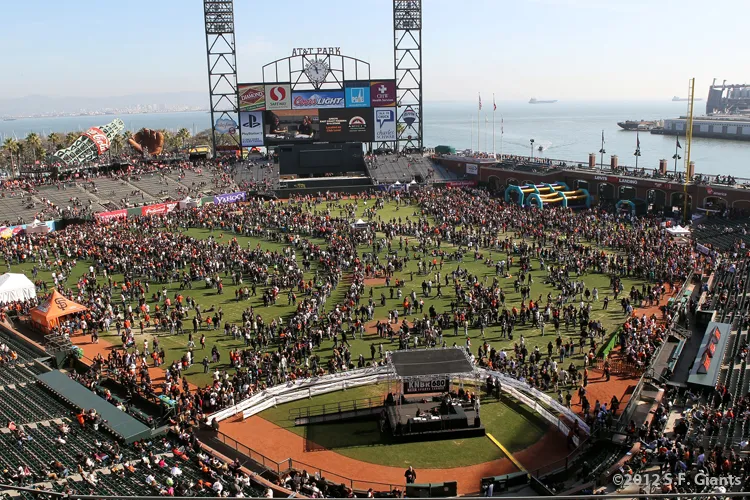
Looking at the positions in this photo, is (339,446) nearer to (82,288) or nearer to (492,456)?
(492,456)

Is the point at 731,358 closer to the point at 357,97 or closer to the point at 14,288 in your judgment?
the point at 14,288

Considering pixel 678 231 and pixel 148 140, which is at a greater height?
pixel 148 140

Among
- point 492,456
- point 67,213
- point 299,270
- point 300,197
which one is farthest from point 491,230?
point 67,213

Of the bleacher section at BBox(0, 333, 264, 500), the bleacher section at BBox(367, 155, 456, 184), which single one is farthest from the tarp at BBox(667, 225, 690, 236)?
the bleacher section at BBox(0, 333, 264, 500)

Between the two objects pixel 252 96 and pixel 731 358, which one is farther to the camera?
pixel 252 96

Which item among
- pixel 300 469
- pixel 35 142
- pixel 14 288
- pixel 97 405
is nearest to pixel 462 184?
pixel 14 288

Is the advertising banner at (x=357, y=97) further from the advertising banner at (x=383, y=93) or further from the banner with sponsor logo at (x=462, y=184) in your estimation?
the banner with sponsor logo at (x=462, y=184)

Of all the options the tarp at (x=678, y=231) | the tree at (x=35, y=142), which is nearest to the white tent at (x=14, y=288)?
the tarp at (x=678, y=231)

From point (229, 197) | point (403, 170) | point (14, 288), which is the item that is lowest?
point (14, 288)
